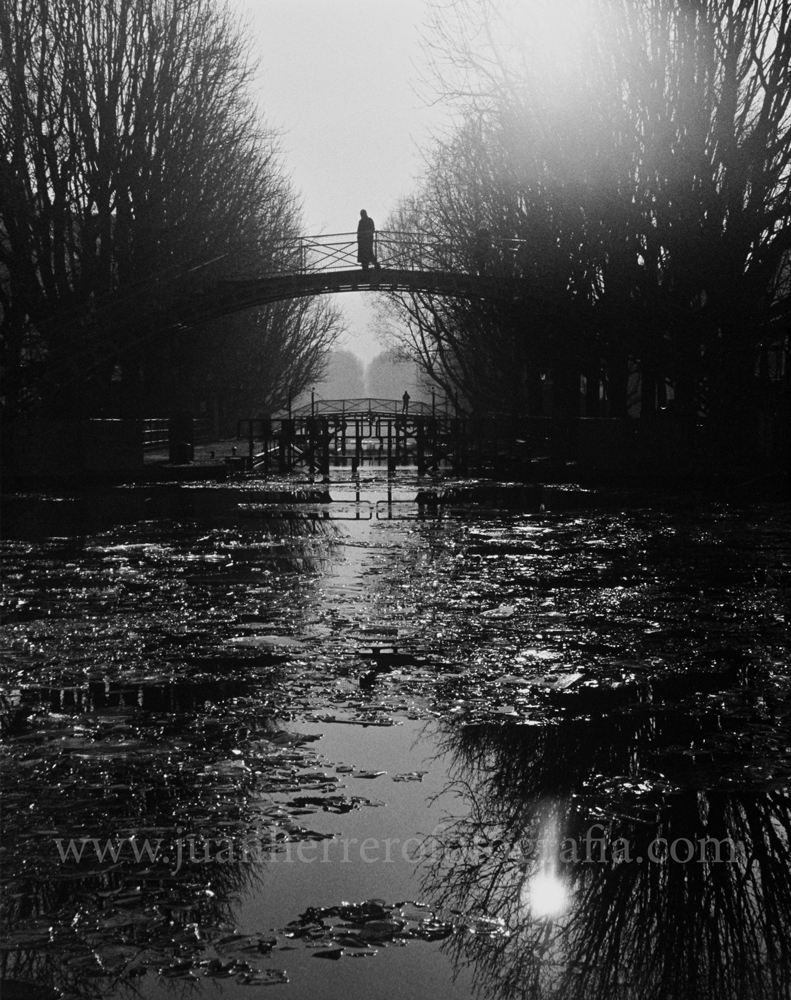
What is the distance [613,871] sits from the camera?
450 cm

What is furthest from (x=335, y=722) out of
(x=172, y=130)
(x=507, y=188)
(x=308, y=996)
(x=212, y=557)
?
(x=507, y=188)

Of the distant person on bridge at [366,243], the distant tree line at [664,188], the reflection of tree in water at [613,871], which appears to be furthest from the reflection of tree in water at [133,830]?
the distant person on bridge at [366,243]

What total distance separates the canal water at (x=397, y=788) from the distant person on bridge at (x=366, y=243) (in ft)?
83.7

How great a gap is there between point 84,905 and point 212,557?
1003 centimetres

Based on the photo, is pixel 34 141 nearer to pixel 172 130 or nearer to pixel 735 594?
pixel 172 130

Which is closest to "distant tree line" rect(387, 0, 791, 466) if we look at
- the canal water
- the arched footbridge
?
the arched footbridge

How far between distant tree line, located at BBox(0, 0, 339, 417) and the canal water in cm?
2068

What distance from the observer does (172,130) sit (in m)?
32.5

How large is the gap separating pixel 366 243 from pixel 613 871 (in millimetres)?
32785

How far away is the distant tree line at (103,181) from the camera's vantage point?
29.9 metres

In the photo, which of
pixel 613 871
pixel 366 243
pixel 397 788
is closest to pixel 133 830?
pixel 397 788

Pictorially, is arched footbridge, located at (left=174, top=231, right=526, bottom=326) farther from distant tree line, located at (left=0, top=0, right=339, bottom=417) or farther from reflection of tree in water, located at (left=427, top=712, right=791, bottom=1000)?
reflection of tree in water, located at (left=427, top=712, right=791, bottom=1000)

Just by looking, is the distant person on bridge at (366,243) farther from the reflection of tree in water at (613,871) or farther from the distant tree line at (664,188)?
the reflection of tree in water at (613,871)

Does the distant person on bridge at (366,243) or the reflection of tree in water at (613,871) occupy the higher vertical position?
the distant person on bridge at (366,243)
